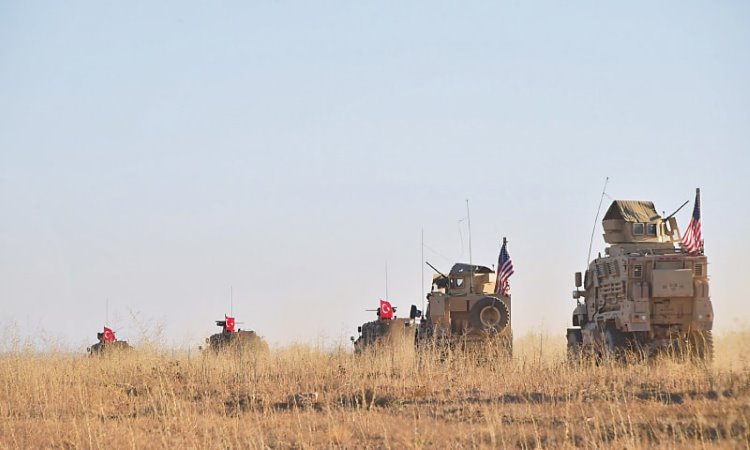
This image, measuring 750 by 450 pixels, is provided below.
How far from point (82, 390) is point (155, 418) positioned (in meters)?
3.97

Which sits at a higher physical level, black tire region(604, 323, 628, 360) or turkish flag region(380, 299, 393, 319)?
turkish flag region(380, 299, 393, 319)

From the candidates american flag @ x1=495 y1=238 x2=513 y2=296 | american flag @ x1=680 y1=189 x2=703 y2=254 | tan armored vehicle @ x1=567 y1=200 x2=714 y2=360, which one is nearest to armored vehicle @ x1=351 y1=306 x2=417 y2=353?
american flag @ x1=495 y1=238 x2=513 y2=296

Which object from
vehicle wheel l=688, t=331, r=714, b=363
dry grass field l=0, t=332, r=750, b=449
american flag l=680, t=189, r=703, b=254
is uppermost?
american flag l=680, t=189, r=703, b=254

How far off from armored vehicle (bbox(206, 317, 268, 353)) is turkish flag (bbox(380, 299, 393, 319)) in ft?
11.8

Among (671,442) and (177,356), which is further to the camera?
(177,356)

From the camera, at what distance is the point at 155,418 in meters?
15.2

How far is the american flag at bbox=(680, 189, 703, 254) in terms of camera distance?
24.0 m

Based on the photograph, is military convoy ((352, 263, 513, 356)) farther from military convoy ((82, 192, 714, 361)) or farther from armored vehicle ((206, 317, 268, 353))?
armored vehicle ((206, 317, 268, 353))

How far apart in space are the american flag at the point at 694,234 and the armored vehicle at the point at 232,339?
12.8m

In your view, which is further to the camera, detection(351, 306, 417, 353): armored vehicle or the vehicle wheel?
detection(351, 306, 417, 353): armored vehicle

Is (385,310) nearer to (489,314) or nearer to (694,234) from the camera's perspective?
(489,314)

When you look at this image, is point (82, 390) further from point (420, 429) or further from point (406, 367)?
point (420, 429)

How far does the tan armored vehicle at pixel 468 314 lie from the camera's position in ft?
83.6

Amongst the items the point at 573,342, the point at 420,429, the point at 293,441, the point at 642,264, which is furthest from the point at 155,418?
the point at 573,342
